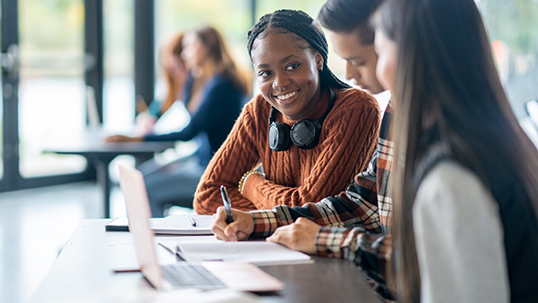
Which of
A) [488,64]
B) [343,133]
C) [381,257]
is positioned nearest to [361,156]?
[343,133]

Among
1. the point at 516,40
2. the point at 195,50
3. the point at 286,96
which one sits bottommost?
the point at 286,96

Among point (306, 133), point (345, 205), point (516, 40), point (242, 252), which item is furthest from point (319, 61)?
point (516, 40)

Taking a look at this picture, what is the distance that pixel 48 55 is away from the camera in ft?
19.3

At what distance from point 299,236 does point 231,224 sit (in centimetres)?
18

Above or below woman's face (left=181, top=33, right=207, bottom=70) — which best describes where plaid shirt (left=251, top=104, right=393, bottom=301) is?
below

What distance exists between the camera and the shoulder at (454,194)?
2.97 ft

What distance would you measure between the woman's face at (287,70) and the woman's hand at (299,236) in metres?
0.51

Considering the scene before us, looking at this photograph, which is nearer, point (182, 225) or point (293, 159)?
point (182, 225)

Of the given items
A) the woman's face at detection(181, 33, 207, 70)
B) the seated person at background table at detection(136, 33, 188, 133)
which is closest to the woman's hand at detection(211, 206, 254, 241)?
the woman's face at detection(181, 33, 207, 70)

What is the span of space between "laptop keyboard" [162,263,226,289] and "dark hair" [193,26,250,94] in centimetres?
256

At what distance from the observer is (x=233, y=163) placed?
6.79 feet

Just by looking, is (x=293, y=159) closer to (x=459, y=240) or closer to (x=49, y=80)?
(x=459, y=240)

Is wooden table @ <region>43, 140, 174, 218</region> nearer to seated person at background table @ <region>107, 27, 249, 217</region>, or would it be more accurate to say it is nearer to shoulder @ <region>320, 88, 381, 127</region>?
seated person at background table @ <region>107, 27, 249, 217</region>

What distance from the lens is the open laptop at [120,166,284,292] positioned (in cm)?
108
